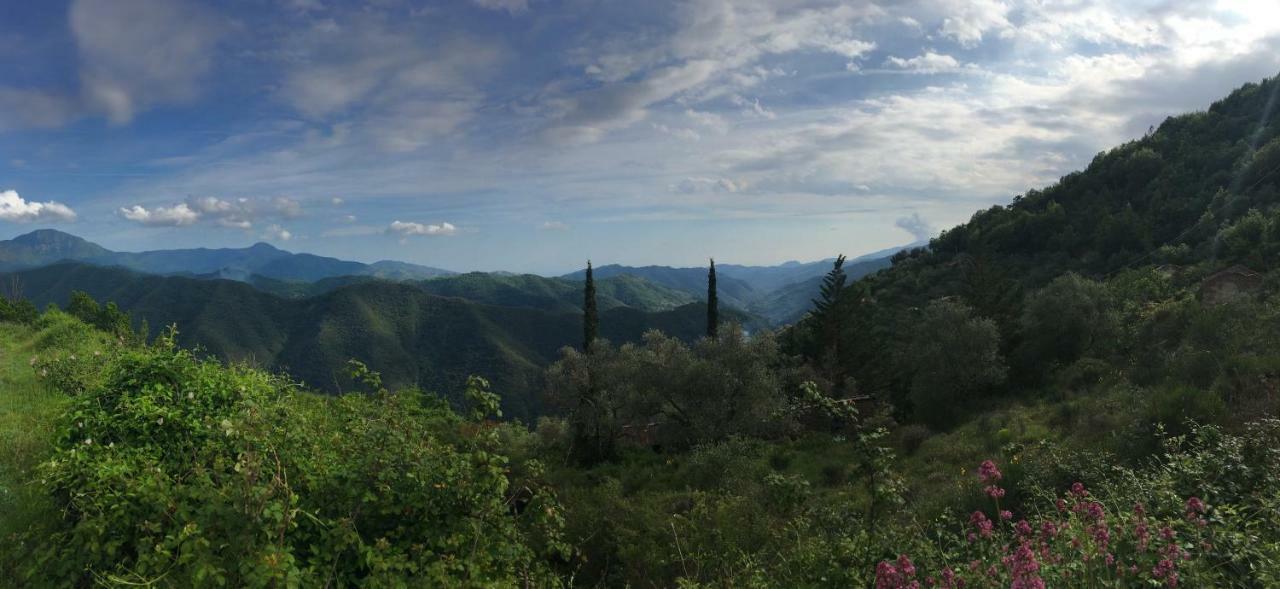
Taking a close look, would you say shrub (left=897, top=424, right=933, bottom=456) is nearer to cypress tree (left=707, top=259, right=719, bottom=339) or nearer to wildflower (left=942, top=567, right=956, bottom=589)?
wildflower (left=942, top=567, right=956, bottom=589)

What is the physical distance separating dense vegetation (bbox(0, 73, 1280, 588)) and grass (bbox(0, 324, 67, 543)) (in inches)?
2.3

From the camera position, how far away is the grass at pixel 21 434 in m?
7.33

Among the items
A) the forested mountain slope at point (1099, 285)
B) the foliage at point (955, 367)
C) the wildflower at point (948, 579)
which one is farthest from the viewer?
the foliage at point (955, 367)

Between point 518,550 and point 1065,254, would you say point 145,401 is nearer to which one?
point 518,550

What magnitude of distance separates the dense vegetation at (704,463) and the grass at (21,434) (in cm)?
6

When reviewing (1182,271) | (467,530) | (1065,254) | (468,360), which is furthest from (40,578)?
(468,360)

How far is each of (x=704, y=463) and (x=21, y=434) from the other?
19368 mm

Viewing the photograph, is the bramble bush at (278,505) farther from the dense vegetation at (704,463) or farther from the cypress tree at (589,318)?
the cypress tree at (589,318)

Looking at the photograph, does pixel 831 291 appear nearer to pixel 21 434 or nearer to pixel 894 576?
pixel 894 576

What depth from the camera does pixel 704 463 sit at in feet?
73.4

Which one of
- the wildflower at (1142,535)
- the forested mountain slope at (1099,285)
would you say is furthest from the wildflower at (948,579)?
the forested mountain slope at (1099,285)

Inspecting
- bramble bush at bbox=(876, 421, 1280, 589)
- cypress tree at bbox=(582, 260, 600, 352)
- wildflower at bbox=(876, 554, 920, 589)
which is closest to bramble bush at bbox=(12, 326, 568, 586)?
wildflower at bbox=(876, 554, 920, 589)

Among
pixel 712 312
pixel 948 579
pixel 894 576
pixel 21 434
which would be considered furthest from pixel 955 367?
pixel 21 434

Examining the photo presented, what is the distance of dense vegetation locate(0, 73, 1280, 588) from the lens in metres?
5.00
